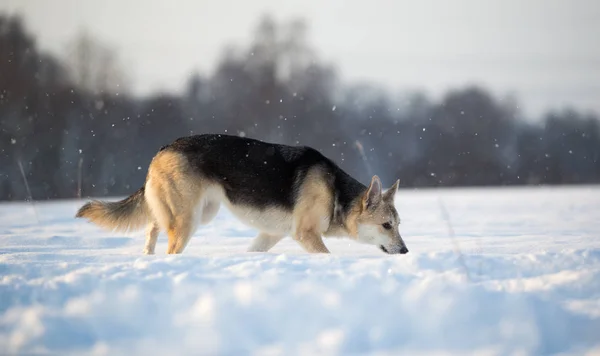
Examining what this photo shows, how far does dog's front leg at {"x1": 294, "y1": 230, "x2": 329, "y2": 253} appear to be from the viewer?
25.1 ft

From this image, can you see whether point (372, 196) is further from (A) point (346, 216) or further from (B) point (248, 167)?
(B) point (248, 167)

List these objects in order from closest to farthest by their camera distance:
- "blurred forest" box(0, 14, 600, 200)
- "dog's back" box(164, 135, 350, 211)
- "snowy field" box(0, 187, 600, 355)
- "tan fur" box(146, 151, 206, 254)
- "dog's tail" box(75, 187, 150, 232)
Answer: "snowy field" box(0, 187, 600, 355), "tan fur" box(146, 151, 206, 254), "dog's back" box(164, 135, 350, 211), "dog's tail" box(75, 187, 150, 232), "blurred forest" box(0, 14, 600, 200)

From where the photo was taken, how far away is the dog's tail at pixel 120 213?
7.67 metres

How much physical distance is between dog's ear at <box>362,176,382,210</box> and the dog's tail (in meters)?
2.57

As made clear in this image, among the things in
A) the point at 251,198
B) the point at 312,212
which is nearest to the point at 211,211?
the point at 251,198

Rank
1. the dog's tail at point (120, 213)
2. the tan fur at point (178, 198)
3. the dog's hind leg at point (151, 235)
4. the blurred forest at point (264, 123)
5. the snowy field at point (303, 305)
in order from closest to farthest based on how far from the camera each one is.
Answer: the snowy field at point (303, 305) → the tan fur at point (178, 198) → the dog's tail at point (120, 213) → the dog's hind leg at point (151, 235) → the blurred forest at point (264, 123)

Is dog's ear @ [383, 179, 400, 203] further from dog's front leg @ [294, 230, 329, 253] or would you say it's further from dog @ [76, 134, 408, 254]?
dog's front leg @ [294, 230, 329, 253]

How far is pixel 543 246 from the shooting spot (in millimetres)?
8805

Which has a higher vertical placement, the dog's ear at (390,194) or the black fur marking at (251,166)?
the black fur marking at (251,166)

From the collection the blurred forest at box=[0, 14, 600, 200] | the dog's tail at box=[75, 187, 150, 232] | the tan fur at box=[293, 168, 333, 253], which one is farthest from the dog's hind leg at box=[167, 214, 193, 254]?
the blurred forest at box=[0, 14, 600, 200]

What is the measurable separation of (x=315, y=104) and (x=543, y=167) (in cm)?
1206

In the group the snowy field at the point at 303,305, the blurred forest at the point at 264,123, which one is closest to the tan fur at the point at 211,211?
the snowy field at the point at 303,305

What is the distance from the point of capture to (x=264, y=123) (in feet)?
103

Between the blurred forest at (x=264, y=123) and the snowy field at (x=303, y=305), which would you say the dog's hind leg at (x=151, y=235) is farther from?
the blurred forest at (x=264, y=123)
